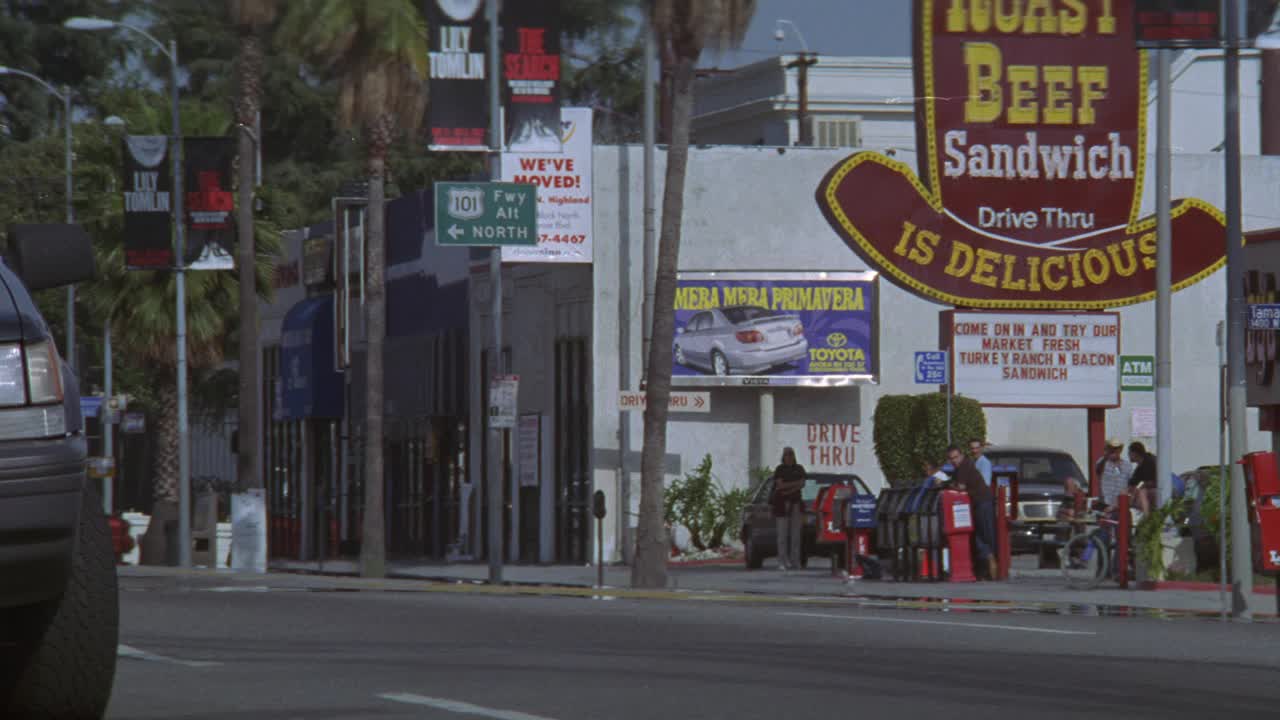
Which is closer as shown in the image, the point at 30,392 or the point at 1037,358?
the point at 30,392

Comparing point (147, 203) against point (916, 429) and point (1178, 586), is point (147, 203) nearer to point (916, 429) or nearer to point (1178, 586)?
point (916, 429)

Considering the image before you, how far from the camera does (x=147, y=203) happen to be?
3916cm

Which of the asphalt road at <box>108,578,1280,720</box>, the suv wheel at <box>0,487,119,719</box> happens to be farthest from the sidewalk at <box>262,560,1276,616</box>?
the suv wheel at <box>0,487,119,719</box>

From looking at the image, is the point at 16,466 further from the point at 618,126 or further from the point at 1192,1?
the point at 618,126

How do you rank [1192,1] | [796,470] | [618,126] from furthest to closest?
[618,126] < [796,470] < [1192,1]

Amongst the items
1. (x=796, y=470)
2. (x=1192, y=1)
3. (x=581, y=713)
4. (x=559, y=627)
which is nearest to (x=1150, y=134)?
(x=796, y=470)

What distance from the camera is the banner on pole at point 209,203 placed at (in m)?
39.2

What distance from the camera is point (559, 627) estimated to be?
16.9 meters

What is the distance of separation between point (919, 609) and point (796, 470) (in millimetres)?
11712

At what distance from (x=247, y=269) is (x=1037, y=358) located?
12.8 meters

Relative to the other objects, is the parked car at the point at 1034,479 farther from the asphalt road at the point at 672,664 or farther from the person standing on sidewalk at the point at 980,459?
the asphalt road at the point at 672,664

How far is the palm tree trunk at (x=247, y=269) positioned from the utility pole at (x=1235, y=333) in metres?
22.1

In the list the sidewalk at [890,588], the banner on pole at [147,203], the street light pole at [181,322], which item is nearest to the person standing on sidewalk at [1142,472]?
the sidewalk at [890,588]

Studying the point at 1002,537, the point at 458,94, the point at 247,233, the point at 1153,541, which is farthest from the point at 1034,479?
the point at 247,233
